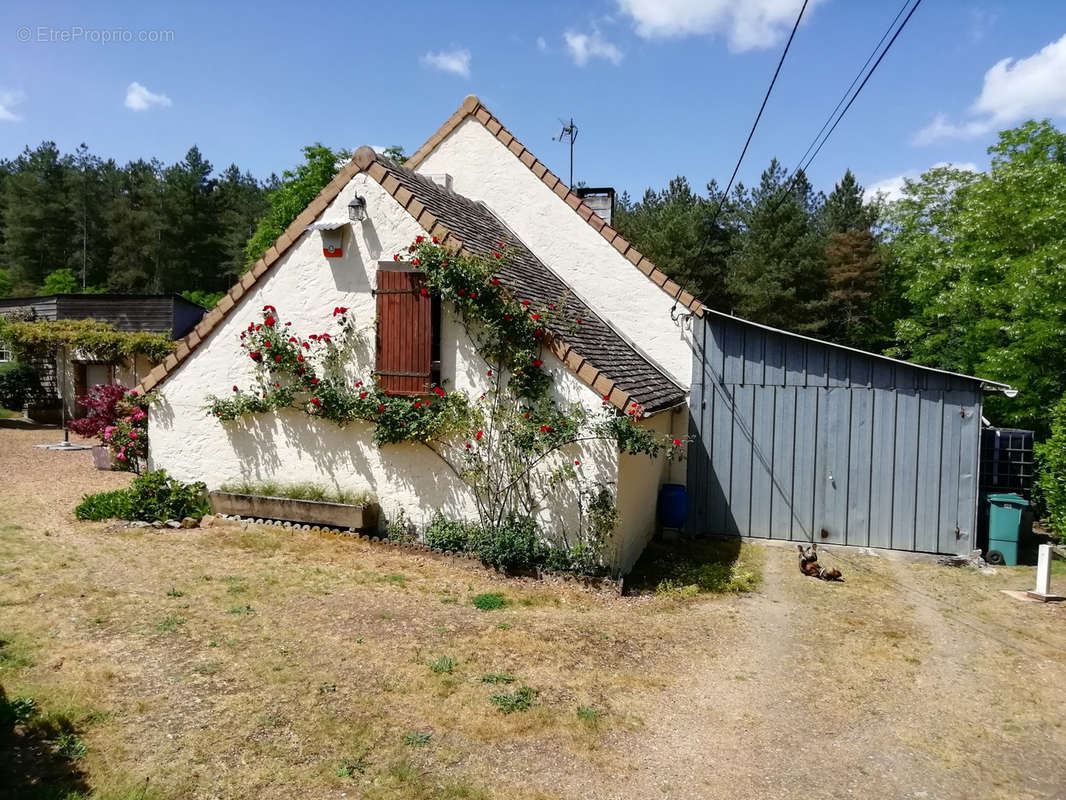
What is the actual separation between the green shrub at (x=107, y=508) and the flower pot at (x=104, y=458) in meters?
4.17

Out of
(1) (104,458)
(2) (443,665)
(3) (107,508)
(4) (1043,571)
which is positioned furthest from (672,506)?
(1) (104,458)

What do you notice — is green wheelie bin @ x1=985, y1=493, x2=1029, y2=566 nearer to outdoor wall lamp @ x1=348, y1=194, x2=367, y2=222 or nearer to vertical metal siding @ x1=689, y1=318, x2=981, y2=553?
vertical metal siding @ x1=689, y1=318, x2=981, y2=553

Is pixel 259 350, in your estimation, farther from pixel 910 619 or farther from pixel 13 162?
pixel 13 162

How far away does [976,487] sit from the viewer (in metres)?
9.95

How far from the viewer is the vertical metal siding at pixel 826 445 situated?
33.2ft

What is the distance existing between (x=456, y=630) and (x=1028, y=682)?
217 inches

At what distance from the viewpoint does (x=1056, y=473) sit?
416 inches

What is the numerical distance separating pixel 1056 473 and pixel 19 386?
98.3 ft

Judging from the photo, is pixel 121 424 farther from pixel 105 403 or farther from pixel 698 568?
pixel 698 568

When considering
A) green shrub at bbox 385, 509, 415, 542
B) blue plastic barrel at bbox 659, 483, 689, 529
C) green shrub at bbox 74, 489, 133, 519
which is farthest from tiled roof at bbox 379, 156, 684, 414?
green shrub at bbox 74, 489, 133, 519

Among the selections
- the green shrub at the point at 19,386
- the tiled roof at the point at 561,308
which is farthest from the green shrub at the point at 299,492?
the green shrub at the point at 19,386

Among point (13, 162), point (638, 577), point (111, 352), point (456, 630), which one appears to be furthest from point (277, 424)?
point (13, 162)

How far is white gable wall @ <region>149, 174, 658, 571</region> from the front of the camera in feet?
29.7

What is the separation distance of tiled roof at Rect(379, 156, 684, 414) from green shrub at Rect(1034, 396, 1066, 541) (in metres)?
6.03
